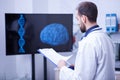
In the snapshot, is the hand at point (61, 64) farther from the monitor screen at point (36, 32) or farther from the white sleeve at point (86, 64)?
the monitor screen at point (36, 32)

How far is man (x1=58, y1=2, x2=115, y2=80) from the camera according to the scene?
1.58 metres

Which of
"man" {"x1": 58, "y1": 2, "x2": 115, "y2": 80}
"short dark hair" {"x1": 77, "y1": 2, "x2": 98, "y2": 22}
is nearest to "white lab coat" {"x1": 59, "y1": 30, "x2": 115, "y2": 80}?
"man" {"x1": 58, "y1": 2, "x2": 115, "y2": 80}

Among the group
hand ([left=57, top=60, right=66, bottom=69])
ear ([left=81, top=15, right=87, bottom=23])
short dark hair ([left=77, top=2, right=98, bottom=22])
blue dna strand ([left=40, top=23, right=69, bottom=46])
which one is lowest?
hand ([left=57, top=60, right=66, bottom=69])

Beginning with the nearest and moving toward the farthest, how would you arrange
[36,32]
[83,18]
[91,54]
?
[91,54] → [83,18] → [36,32]

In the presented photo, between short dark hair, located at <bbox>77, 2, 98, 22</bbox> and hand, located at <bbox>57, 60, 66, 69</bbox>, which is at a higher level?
short dark hair, located at <bbox>77, 2, 98, 22</bbox>

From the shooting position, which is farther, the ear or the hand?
the hand

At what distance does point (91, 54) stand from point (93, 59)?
0.12 feet

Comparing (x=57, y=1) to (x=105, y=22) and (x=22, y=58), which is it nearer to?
(x=105, y=22)

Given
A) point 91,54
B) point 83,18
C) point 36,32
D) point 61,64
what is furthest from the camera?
point 36,32

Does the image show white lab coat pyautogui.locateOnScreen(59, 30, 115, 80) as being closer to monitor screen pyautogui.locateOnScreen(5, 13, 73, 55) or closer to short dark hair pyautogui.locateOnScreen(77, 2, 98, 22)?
short dark hair pyautogui.locateOnScreen(77, 2, 98, 22)

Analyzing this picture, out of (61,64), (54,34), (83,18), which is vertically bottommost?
(61,64)

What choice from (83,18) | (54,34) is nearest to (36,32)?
(54,34)

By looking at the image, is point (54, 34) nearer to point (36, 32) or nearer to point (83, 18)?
point (36, 32)

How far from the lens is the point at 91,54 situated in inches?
61.9
